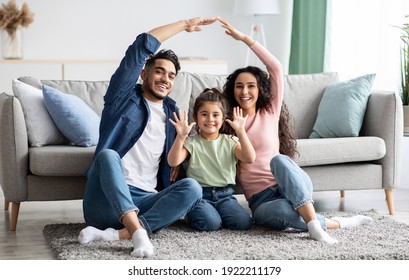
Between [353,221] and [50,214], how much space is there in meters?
1.64

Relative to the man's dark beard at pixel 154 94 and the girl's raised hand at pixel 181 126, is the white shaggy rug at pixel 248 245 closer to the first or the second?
the girl's raised hand at pixel 181 126

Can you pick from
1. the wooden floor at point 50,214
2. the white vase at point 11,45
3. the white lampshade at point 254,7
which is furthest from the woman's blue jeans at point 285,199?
the white vase at point 11,45

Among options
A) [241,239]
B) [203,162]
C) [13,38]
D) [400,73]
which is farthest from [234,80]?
[13,38]

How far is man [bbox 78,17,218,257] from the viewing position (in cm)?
330

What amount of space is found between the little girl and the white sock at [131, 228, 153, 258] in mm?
436

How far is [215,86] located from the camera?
4453 mm

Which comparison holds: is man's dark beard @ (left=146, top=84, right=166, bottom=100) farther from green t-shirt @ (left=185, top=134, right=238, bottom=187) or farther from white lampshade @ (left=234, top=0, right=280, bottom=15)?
white lampshade @ (left=234, top=0, right=280, bottom=15)

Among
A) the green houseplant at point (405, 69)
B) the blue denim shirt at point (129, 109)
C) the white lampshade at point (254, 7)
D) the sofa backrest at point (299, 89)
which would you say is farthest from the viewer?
the white lampshade at point (254, 7)

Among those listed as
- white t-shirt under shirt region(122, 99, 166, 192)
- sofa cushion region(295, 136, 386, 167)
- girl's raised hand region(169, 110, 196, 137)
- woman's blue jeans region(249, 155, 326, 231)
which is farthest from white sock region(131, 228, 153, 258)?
sofa cushion region(295, 136, 386, 167)

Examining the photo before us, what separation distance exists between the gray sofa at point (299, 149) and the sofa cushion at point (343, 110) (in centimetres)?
6

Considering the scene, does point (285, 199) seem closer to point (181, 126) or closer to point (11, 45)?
Answer: point (181, 126)

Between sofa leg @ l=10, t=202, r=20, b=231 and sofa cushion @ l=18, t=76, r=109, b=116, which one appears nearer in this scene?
sofa leg @ l=10, t=202, r=20, b=231

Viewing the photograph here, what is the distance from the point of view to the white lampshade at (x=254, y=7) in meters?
6.60

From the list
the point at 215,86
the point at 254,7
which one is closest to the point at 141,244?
the point at 215,86
